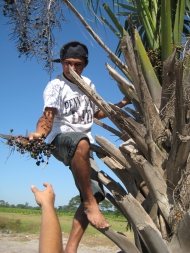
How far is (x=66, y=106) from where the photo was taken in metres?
2.66

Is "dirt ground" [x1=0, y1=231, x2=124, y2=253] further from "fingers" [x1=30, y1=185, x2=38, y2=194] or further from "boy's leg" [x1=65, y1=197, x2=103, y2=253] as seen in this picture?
"fingers" [x1=30, y1=185, x2=38, y2=194]

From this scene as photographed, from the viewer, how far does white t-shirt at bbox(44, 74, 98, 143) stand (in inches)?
103

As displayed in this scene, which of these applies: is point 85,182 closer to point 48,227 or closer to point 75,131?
point 75,131

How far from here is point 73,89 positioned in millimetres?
2742

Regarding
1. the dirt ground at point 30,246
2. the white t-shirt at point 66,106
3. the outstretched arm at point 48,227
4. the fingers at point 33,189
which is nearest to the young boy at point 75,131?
the white t-shirt at point 66,106

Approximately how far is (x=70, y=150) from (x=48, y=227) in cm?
118

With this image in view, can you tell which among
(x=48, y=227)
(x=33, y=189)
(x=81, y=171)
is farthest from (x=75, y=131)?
(x=48, y=227)

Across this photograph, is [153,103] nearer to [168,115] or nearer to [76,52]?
[168,115]

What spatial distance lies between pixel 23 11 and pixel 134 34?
0.84m

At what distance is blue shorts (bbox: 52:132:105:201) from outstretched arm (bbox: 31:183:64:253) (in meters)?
0.97

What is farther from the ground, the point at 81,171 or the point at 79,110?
the point at 79,110

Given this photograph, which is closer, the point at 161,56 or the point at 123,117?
the point at 123,117

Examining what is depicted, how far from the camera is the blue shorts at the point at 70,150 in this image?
7.68 feet

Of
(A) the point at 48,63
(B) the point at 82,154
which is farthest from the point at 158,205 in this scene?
(A) the point at 48,63
